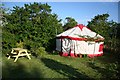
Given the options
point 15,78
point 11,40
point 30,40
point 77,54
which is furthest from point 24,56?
point 15,78

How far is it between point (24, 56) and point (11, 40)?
205cm

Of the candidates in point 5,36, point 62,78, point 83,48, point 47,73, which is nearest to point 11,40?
point 5,36

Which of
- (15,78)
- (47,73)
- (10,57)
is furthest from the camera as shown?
(10,57)

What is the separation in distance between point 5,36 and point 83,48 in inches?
252

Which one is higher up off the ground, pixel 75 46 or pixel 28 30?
pixel 28 30

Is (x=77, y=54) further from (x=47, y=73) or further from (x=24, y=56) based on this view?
(x=47, y=73)

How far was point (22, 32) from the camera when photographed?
1803 centimetres

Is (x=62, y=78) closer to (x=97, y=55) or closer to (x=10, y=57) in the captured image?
(x=10, y=57)

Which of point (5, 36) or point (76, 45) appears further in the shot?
point (76, 45)

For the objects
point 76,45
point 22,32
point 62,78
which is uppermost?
point 22,32

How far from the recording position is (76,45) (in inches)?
677

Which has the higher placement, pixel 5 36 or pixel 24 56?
pixel 5 36

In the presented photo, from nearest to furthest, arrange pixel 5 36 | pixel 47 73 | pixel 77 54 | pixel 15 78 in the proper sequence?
pixel 15 78
pixel 47 73
pixel 5 36
pixel 77 54

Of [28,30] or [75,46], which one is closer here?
[75,46]
